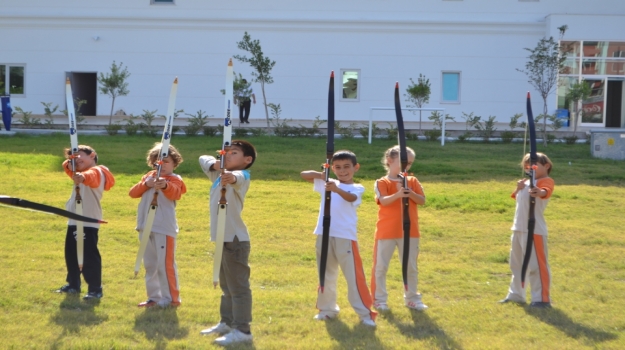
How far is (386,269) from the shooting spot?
6.92 meters

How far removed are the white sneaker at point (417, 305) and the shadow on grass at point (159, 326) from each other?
205cm

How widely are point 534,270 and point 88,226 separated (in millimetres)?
4089

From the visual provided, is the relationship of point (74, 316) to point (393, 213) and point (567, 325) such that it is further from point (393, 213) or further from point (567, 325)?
point (567, 325)

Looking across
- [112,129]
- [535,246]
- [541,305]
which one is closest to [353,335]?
[541,305]

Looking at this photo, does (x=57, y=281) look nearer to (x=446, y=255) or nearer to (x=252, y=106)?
(x=446, y=255)

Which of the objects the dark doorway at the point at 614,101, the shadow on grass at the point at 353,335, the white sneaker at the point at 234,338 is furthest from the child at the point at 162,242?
the dark doorway at the point at 614,101

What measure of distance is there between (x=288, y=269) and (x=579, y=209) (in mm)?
5961

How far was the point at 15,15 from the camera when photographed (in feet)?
104

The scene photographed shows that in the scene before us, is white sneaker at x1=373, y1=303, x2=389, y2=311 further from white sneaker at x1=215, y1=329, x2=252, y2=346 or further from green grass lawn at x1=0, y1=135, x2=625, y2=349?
white sneaker at x1=215, y1=329, x2=252, y2=346

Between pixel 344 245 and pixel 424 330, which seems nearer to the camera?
pixel 424 330

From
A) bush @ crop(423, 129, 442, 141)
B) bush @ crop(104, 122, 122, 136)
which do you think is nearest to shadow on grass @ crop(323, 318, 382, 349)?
A: bush @ crop(423, 129, 442, 141)

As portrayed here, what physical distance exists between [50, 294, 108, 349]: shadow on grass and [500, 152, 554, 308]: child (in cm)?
367

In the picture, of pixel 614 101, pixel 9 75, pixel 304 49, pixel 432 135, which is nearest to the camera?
pixel 432 135

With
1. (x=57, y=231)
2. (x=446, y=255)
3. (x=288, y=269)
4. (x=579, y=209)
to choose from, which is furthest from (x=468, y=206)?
(x=57, y=231)
